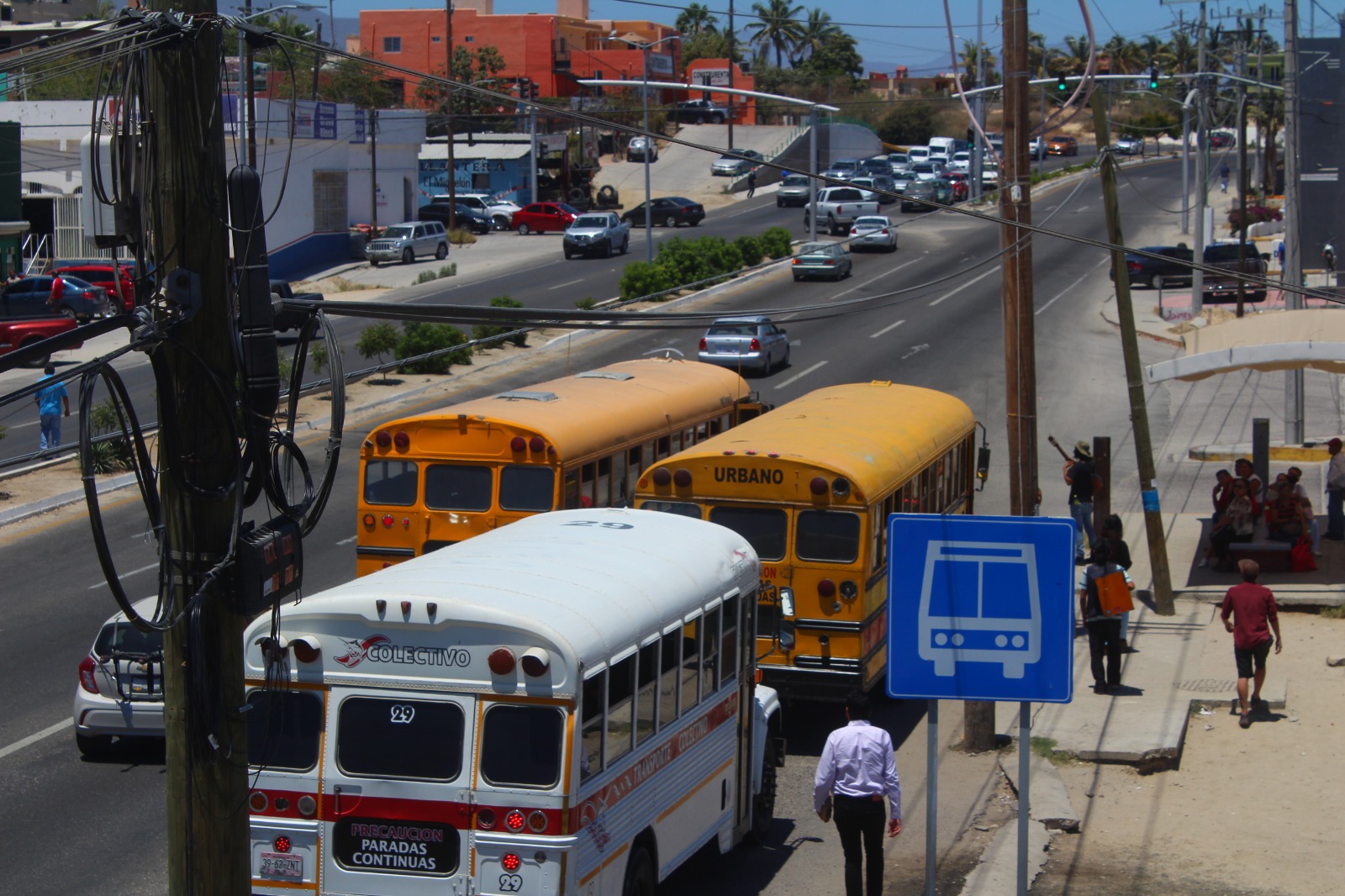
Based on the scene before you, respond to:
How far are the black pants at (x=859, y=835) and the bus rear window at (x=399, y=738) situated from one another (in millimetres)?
2893

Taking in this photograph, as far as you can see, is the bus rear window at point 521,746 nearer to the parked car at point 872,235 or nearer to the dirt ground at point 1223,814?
the dirt ground at point 1223,814

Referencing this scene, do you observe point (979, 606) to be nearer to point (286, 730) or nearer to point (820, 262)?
point (286, 730)

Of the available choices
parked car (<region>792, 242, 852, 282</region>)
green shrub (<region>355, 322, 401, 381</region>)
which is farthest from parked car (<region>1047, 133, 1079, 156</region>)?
green shrub (<region>355, 322, 401, 381</region>)

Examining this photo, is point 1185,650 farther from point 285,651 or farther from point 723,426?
point 285,651

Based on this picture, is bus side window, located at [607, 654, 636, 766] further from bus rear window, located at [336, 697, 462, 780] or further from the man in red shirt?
the man in red shirt

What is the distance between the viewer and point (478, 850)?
755 cm

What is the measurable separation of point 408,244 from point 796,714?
48163 mm

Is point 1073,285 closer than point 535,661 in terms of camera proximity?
No

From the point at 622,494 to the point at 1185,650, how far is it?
22.6ft

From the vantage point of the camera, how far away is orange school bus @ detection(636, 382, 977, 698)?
13055 millimetres

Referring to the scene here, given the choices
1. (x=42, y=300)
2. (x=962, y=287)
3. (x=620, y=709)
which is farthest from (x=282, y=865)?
(x=962, y=287)

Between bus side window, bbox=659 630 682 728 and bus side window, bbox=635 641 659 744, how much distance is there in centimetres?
7

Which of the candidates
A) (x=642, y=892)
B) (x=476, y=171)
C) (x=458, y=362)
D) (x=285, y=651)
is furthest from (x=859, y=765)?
(x=476, y=171)

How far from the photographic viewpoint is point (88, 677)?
12383 mm
